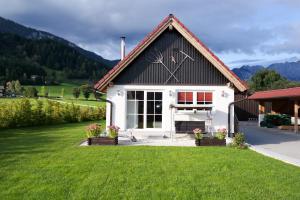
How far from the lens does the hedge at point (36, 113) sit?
21703mm

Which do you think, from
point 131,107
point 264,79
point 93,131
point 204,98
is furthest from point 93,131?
point 264,79

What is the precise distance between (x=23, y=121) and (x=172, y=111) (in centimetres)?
1183

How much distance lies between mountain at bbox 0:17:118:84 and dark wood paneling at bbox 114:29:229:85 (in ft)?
259

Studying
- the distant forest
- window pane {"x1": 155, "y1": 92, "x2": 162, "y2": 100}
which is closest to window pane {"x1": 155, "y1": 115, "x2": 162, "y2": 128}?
window pane {"x1": 155, "y1": 92, "x2": 162, "y2": 100}

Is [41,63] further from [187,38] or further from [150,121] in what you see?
[187,38]

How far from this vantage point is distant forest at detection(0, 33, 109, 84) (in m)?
93.5

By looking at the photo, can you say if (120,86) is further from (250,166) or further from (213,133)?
(250,166)

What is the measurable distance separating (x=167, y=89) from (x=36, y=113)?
12103 mm

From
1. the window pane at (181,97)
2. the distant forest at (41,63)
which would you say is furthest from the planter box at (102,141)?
the distant forest at (41,63)

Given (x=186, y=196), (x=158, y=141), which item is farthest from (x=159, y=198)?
(x=158, y=141)

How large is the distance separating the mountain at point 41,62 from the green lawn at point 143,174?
8350 cm

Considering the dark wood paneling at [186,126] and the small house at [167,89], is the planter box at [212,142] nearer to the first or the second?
the dark wood paneling at [186,126]

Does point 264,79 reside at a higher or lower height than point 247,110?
higher

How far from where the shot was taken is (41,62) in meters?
116
